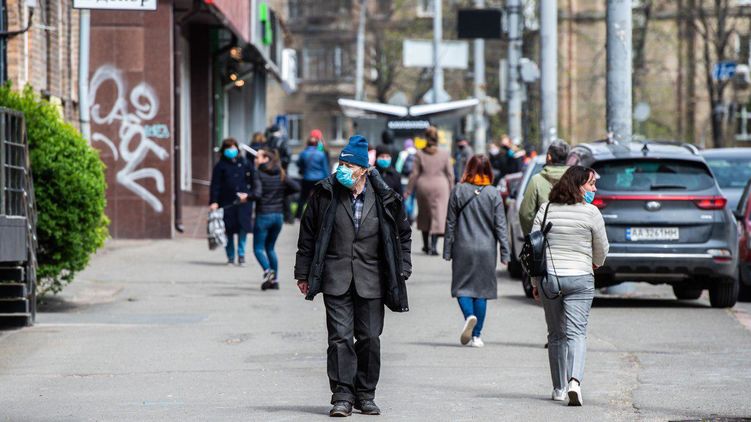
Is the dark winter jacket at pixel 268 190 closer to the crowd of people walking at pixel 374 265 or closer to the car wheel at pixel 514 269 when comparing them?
the car wheel at pixel 514 269

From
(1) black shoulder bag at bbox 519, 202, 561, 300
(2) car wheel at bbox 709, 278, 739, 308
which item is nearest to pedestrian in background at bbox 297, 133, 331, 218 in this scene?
(2) car wheel at bbox 709, 278, 739, 308

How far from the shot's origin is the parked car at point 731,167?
20.5m

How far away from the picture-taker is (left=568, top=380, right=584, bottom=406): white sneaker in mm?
9820

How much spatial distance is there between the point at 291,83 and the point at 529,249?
39.3m

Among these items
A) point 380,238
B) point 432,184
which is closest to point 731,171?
point 432,184

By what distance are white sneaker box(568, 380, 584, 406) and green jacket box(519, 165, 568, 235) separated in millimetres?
3811

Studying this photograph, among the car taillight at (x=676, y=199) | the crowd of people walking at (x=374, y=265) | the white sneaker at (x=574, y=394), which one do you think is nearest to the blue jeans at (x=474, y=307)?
the crowd of people walking at (x=374, y=265)

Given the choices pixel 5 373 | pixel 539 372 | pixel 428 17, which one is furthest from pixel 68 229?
pixel 428 17

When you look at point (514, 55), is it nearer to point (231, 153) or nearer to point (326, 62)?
point (231, 153)

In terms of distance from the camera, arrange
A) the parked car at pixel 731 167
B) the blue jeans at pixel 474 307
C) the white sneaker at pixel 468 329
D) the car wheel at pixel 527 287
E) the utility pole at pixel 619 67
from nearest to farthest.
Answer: the white sneaker at pixel 468 329
the blue jeans at pixel 474 307
the car wheel at pixel 527 287
the utility pole at pixel 619 67
the parked car at pixel 731 167

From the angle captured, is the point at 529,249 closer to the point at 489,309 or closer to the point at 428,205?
the point at 489,309

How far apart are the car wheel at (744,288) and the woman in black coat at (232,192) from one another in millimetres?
6450

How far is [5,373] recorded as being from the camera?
457 inches

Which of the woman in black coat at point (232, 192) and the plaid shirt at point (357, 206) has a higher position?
the plaid shirt at point (357, 206)
